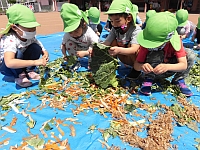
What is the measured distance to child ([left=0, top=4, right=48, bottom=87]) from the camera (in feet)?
7.96

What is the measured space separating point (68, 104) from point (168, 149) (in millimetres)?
1211

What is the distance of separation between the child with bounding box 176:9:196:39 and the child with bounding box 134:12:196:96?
2807 mm

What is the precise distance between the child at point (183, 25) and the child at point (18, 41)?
3780 millimetres

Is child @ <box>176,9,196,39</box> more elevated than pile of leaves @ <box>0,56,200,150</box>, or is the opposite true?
child @ <box>176,9,196,39</box>

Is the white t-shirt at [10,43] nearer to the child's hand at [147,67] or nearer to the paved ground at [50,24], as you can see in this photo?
the child's hand at [147,67]

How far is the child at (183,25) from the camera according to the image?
4768 millimetres

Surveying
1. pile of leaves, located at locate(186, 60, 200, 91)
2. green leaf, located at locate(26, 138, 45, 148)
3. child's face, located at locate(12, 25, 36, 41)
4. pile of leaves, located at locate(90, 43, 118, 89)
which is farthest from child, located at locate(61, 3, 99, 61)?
pile of leaves, located at locate(186, 60, 200, 91)

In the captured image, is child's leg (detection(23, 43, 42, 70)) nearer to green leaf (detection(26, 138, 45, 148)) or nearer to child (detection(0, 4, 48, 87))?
child (detection(0, 4, 48, 87))

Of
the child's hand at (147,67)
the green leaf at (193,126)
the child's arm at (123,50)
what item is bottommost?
the green leaf at (193,126)

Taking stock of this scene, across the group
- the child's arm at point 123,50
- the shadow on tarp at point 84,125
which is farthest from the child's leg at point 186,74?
the child's arm at point 123,50

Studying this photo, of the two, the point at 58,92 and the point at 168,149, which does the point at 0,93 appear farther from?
the point at 168,149

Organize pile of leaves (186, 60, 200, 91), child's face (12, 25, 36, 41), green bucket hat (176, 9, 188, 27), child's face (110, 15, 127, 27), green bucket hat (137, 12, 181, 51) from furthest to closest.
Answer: green bucket hat (176, 9, 188, 27), pile of leaves (186, 60, 200, 91), child's face (110, 15, 127, 27), child's face (12, 25, 36, 41), green bucket hat (137, 12, 181, 51)

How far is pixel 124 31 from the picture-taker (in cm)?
280

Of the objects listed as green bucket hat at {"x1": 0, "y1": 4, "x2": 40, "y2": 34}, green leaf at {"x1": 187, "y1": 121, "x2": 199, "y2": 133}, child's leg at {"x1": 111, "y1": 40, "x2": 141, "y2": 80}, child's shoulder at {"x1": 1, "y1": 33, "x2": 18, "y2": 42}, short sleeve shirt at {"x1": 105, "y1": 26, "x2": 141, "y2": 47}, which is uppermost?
green bucket hat at {"x1": 0, "y1": 4, "x2": 40, "y2": 34}
